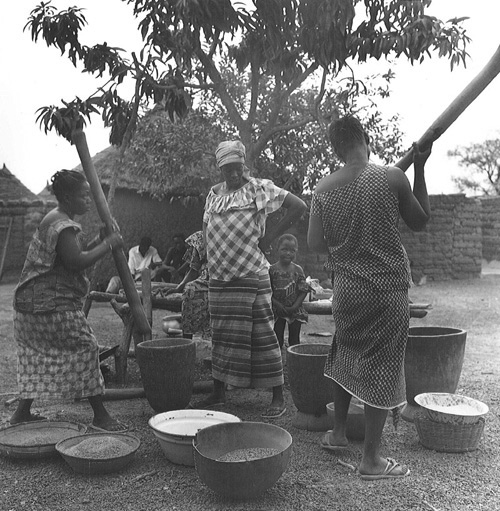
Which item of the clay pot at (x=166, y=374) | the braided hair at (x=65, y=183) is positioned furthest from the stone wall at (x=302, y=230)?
the braided hair at (x=65, y=183)

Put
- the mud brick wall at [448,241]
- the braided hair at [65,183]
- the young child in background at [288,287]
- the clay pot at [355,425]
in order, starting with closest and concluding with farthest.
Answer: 1. the clay pot at [355,425]
2. the braided hair at [65,183]
3. the young child in background at [288,287]
4. the mud brick wall at [448,241]

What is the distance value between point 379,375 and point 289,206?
1378 mm

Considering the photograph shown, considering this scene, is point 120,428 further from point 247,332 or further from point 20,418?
point 247,332

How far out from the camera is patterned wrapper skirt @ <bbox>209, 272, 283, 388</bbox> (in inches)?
153

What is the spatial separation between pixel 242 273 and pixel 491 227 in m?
13.6

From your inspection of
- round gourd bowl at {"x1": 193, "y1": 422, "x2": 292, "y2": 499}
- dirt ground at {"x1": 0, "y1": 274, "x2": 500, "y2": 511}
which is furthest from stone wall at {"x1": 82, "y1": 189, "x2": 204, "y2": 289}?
round gourd bowl at {"x1": 193, "y1": 422, "x2": 292, "y2": 499}

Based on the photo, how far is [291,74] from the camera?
6.57 metres

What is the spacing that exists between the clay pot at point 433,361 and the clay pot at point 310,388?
1.81 ft

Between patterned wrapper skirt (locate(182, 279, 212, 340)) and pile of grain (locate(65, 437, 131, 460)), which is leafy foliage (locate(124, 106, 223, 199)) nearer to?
patterned wrapper skirt (locate(182, 279, 212, 340))

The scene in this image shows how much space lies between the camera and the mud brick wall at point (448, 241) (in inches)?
504

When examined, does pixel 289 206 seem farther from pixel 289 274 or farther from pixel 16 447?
pixel 16 447

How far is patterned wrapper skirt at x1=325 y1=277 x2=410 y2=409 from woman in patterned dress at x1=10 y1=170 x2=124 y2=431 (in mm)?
1370

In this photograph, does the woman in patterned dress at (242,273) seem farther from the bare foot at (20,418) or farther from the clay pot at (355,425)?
the bare foot at (20,418)

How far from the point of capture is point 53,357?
3436mm
